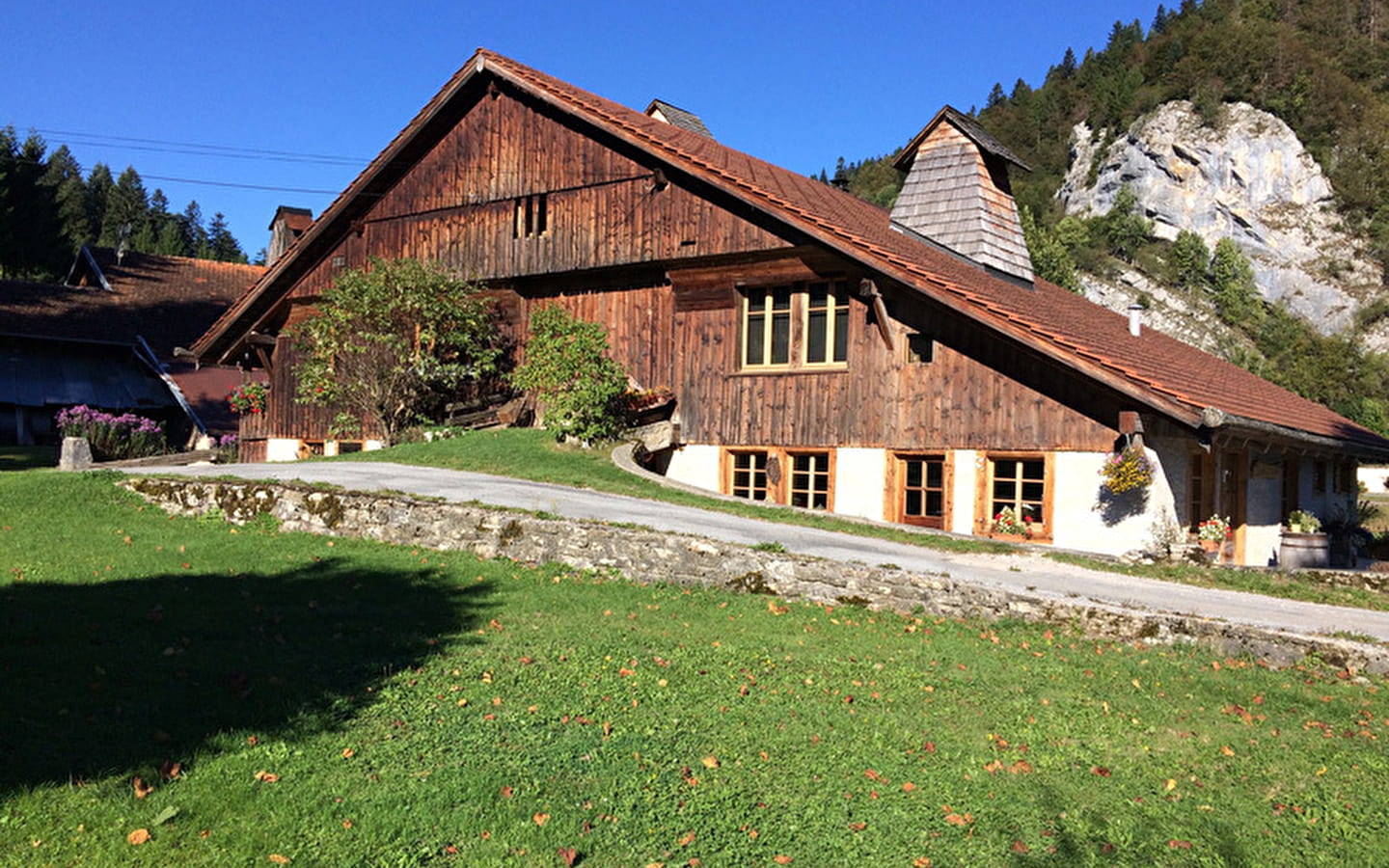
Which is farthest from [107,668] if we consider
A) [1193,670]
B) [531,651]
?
[1193,670]

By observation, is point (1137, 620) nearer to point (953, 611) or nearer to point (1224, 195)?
point (953, 611)

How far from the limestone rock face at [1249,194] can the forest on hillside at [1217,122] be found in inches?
88.5

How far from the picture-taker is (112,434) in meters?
27.6

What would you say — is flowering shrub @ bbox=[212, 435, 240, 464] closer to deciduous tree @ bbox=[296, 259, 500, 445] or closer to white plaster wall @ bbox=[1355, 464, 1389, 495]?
deciduous tree @ bbox=[296, 259, 500, 445]

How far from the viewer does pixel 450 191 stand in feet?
76.6

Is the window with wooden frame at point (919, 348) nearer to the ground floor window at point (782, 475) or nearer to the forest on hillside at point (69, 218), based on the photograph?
the ground floor window at point (782, 475)

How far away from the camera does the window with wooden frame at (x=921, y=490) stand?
17.1 m

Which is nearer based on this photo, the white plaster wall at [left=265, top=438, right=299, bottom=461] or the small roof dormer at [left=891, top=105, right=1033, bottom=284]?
the small roof dormer at [left=891, top=105, right=1033, bottom=284]

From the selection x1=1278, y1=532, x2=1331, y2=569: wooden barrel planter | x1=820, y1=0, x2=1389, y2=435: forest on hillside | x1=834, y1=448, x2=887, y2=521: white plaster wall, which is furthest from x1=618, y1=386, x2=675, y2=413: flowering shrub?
x1=820, y1=0, x2=1389, y2=435: forest on hillside

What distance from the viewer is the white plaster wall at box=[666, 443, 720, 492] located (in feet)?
65.0

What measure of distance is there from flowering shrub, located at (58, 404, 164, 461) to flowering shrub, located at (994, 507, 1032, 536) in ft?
78.8

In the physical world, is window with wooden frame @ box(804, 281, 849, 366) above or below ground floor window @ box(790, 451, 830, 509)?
above

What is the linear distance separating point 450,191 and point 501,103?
2420 mm

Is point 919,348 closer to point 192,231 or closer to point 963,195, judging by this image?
point 963,195
